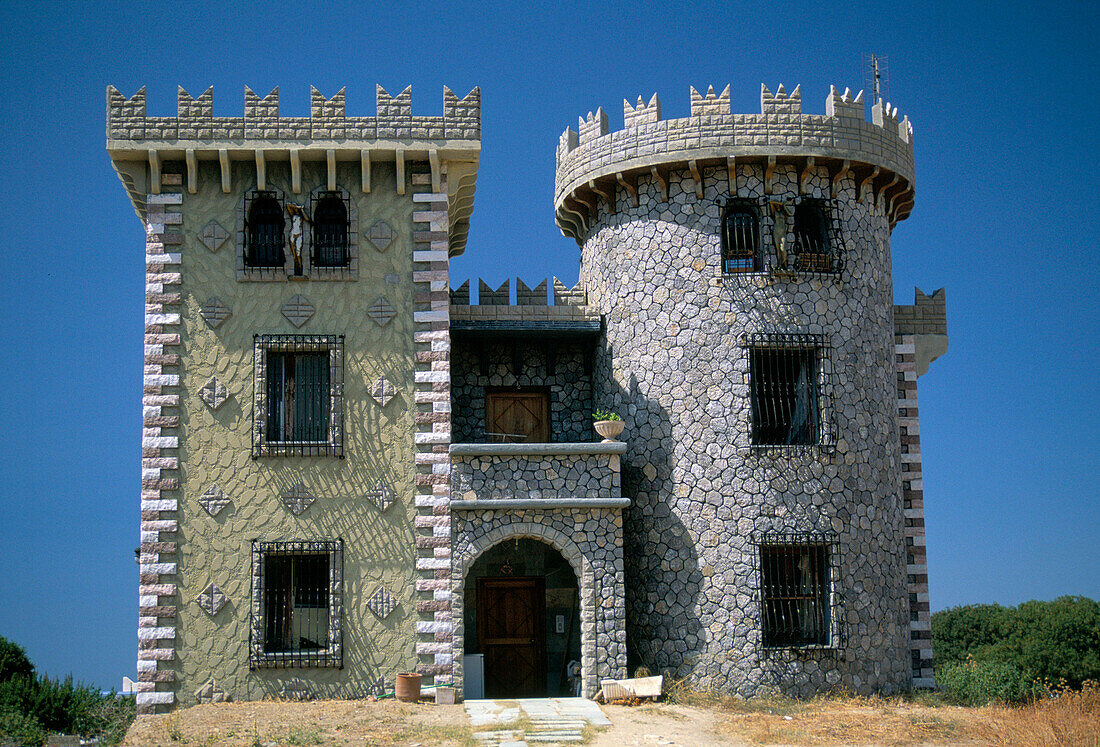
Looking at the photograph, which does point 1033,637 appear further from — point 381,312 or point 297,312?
point 297,312

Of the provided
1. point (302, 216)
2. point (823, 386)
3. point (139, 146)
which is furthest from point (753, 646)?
point (139, 146)

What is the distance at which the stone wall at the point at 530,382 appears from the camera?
2452 cm

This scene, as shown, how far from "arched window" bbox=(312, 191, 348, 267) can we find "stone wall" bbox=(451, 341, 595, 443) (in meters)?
3.99

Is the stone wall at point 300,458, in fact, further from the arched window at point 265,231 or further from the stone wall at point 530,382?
the stone wall at point 530,382

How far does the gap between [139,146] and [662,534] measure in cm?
1267

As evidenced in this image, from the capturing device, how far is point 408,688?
19.7 meters

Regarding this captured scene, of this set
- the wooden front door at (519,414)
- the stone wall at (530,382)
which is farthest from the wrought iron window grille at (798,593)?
the wooden front door at (519,414)

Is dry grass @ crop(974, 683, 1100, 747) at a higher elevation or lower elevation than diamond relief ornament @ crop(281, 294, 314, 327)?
lower

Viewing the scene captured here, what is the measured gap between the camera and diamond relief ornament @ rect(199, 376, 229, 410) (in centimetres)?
2086

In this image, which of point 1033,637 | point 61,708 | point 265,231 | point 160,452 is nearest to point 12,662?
point 61,708

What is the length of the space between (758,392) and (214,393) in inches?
422

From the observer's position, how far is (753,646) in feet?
69.7

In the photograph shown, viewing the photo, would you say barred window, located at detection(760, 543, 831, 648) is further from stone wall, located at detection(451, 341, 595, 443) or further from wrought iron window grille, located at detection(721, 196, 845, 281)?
wrought iron window grille, located at detection(721, 196, 845, 281)

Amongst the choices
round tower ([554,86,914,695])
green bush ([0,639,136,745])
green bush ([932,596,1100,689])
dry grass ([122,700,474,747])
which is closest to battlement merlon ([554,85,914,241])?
round tower ([554,86,914,695])
